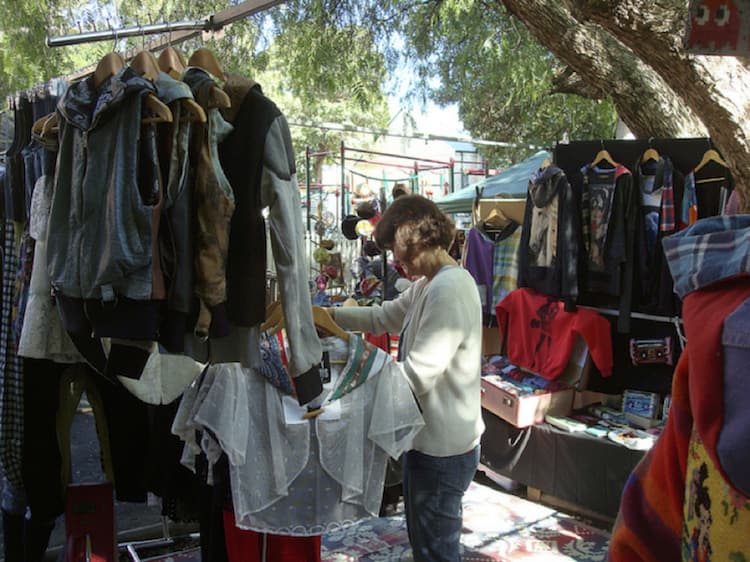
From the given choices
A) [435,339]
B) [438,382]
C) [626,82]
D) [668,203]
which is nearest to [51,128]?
[435,339]

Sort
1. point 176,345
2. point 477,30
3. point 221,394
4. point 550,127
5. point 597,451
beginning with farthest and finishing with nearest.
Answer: point 550,127
point 477,30
point 597,451
point 221,394
point 176,345

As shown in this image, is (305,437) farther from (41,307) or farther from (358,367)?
(41,307)

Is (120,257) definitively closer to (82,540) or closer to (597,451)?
(82,540)

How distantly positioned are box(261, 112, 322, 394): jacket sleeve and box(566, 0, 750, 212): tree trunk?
2.40 meters

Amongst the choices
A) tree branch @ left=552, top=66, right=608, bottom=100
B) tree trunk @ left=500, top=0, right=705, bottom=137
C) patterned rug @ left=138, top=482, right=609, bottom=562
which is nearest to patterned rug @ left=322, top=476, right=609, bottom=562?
patterned rug @ left=138, top=482, right=609, bottom=562

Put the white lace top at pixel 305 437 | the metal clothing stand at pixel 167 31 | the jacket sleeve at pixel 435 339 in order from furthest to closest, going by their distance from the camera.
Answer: the metal clothing stand at pixel 167 31, the jacket sleeve at pixel 435 339, the white lace top at pixel 305 437

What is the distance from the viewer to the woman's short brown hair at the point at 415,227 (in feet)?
7.58

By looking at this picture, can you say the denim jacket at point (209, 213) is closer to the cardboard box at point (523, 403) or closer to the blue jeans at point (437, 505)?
the blue jeans at point (437, 505)

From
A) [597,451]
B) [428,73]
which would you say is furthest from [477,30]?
[597,451]

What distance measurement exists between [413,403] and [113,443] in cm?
131

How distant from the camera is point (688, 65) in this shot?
133 inches

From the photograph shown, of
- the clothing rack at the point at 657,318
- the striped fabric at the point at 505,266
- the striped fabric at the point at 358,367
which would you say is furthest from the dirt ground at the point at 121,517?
the clothing rack at the point at 657,318

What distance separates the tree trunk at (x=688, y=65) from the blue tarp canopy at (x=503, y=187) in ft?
6.39

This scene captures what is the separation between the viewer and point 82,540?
245cm
